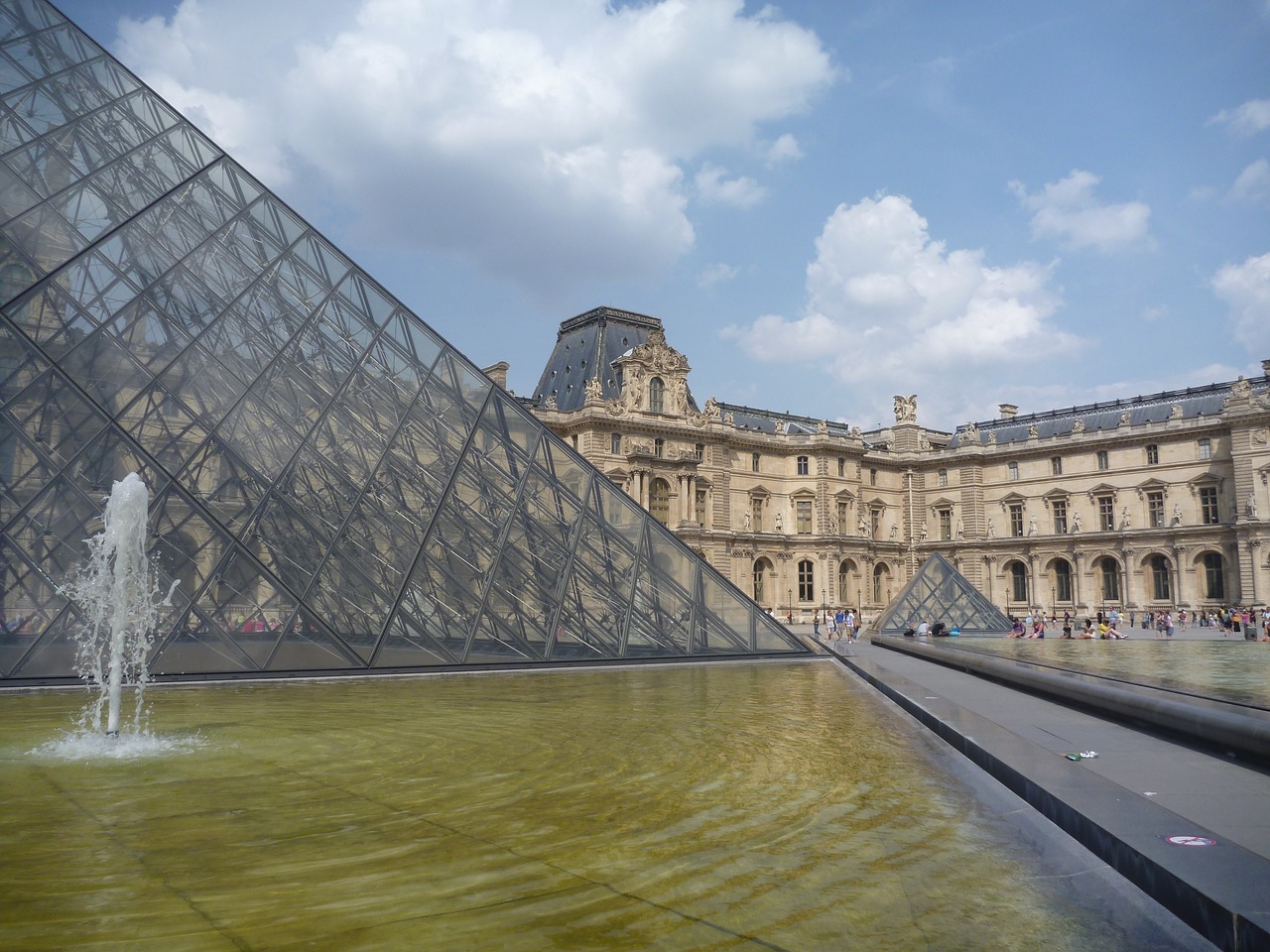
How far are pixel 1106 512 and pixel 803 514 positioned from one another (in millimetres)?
16784

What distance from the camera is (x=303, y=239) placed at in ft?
56.7

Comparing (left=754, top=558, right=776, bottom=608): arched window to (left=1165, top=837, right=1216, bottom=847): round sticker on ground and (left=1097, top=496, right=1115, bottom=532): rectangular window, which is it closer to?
(left=1097, top=496, right=1115, bottom=532): rectangular window

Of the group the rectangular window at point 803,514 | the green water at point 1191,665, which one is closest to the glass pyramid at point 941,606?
the green water at point 1191,665

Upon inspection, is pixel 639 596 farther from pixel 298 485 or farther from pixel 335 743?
pixel 335 743

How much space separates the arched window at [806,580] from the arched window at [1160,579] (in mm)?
17576

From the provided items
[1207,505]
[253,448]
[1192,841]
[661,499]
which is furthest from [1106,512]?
[1192,841]

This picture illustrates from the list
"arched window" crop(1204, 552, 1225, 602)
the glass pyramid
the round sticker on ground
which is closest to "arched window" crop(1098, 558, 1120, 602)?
"arched window" crop(1204, 552, 1225, 602)

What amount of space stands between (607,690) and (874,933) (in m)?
9.04

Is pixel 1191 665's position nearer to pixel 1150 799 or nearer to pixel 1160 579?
pixel 1150 799

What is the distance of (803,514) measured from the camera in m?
54.6

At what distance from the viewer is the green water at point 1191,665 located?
12078 mm

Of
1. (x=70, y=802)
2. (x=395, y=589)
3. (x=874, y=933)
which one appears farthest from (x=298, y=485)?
(x=874, y=933)

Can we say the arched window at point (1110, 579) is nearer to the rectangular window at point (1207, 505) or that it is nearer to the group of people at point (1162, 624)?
the group of people at point (1162, 624)

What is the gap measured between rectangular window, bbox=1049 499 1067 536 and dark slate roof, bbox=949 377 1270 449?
4.10 m
